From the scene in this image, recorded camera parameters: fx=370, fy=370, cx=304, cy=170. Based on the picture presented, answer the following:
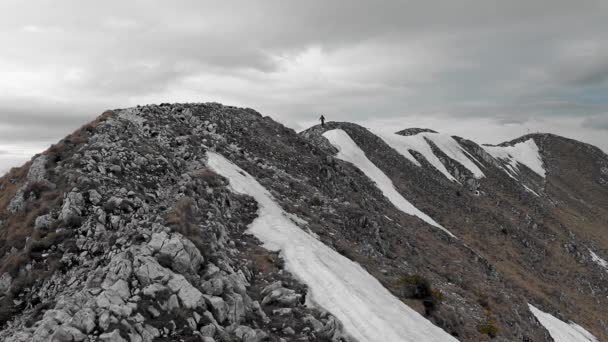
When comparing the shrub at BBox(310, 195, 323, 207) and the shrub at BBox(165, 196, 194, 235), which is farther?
the shrub at BBox(310, 195, 323, 207)

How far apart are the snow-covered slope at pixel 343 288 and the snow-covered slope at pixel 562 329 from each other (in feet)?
75.2

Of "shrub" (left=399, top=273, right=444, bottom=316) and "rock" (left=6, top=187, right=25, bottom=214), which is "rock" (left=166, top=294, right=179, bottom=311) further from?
"shrub" (left=399, top=273, right=444, bottom=316)

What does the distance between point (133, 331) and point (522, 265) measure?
6359cm

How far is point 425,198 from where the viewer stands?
2552 inches

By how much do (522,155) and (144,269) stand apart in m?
182

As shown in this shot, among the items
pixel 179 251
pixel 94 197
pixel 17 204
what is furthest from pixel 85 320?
pixel 17 204

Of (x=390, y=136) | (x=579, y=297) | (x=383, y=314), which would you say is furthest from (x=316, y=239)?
(x=390, y=136)

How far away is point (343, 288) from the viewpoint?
59.3 ft

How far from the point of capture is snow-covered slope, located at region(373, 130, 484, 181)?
85000 millimetres

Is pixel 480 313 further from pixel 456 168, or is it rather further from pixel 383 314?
pixel 456 168

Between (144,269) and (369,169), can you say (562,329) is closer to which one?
(369,169)

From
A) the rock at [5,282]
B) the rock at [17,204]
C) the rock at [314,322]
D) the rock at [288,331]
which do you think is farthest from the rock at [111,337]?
the rock at [17,204]

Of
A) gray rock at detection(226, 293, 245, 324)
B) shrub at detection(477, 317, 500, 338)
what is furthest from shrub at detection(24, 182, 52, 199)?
shrub at detection(477, 317, 500, 338)

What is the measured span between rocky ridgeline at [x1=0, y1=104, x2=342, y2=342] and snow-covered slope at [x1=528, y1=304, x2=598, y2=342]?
32.0 metres
